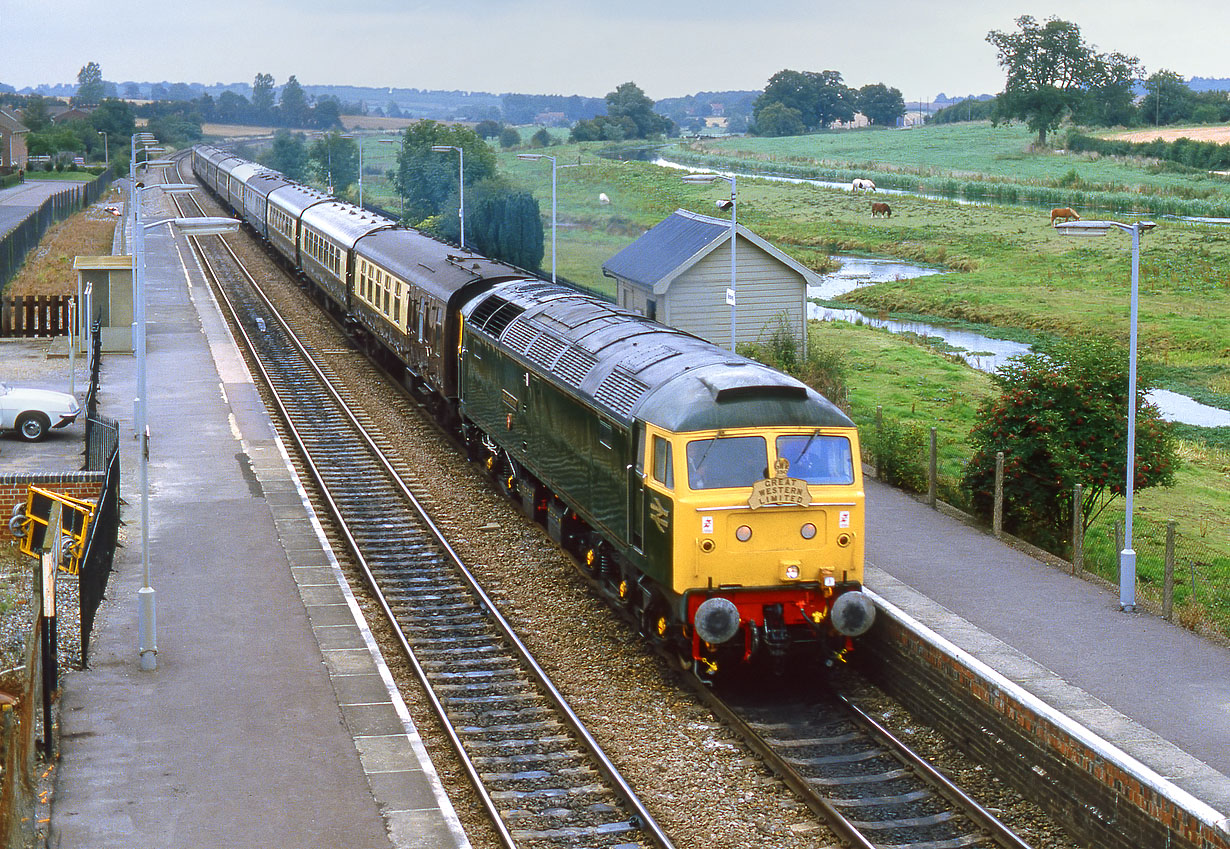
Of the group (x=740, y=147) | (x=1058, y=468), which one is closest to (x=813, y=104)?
(x=740, y=147)

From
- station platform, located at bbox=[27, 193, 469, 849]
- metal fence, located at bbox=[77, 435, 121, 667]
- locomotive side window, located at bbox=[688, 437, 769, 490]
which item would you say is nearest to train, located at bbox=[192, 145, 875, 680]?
locomotive side window, located at bbox=[688, 437, 769, 490]

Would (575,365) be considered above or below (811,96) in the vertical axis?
below

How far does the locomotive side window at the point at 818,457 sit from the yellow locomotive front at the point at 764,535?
10 millimetres

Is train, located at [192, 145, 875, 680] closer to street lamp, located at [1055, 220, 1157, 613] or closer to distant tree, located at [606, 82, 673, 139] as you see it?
street lamp, located at [1055, 220, 1157, 613]

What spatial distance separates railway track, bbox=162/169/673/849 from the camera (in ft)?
37.9

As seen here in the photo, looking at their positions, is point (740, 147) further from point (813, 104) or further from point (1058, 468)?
point (1058, 468)

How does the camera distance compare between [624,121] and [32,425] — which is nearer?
[32,425]

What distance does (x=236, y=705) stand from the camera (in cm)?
1323

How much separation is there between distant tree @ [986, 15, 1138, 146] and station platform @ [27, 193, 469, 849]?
112666 mm

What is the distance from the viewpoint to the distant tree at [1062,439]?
1866cm

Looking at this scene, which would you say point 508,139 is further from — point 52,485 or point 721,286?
point 52,485

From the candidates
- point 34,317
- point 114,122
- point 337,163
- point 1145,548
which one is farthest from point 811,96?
point 1145,548

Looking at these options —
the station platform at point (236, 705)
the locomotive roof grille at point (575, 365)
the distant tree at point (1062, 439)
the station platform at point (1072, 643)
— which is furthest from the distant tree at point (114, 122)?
the station platform at point (1072, 643)

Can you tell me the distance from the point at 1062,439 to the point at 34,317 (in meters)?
29.8
